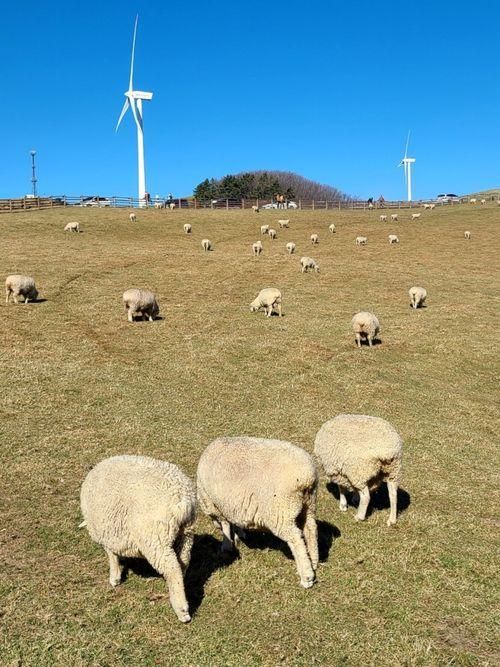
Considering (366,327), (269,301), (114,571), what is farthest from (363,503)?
(269,301)

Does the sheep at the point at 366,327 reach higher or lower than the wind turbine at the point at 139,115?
lower

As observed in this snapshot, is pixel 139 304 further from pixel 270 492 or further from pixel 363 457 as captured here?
pixel 270 492

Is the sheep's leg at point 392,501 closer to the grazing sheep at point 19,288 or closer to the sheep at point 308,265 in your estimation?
the grazing sheep at point 19,288

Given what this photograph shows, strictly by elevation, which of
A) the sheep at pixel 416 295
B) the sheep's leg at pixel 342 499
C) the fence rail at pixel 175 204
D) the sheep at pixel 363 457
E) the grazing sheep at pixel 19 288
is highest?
the fence rail at pixel 175 204

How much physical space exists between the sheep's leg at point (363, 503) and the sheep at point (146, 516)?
3009mm

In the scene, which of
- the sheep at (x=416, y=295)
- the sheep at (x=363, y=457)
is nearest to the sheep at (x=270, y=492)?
the sheep at (x=363, y=457)

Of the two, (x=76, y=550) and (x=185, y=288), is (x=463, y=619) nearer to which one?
(x=76, y=550)

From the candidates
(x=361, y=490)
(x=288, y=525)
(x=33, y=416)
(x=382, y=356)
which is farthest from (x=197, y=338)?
(x=288, y=525)

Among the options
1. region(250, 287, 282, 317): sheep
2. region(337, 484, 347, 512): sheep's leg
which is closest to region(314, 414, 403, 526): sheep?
region(337, 484, 347, 512): sheep's leg

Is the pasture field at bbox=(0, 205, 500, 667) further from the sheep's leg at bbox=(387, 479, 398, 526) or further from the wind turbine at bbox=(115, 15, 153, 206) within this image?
the wind turbine at bbox=(115, 15, 153, 206)

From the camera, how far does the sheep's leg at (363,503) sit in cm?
789

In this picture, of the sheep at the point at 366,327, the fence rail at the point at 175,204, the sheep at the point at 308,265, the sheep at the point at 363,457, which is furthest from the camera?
the fence rail at the point at 175,204

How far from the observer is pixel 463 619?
19.5ft

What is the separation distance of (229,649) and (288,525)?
1.43 metres
